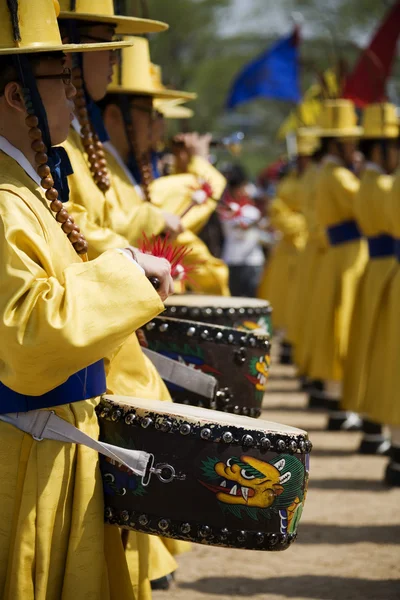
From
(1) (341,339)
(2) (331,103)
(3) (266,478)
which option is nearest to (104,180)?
(3) (266,478)

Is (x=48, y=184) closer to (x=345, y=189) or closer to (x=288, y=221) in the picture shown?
(x=345, y=189)

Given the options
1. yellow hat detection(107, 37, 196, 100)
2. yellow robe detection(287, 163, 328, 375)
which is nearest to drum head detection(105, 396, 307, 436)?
yellow hat detection(107, 37, 196, 100)

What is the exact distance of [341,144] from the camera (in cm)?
896

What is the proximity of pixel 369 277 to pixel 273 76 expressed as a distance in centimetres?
496

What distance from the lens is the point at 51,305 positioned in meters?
2.58

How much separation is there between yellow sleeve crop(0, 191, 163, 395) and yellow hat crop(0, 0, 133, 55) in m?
0.34

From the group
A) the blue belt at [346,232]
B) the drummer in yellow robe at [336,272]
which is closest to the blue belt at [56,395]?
the drummer in yellow robe at [336,272]

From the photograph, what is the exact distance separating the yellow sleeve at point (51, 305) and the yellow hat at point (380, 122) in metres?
4.88

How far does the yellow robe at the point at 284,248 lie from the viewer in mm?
12930

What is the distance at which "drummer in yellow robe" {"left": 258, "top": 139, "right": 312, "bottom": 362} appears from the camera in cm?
1293

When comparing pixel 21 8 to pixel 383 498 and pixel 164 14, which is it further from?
pixel 164 14

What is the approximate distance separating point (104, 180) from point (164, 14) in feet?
101

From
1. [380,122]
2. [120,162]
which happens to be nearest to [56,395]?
[120,162]

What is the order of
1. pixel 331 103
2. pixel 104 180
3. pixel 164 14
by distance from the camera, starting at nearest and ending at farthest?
pixel 104 180
pixel 331 103
pixel 164 14
